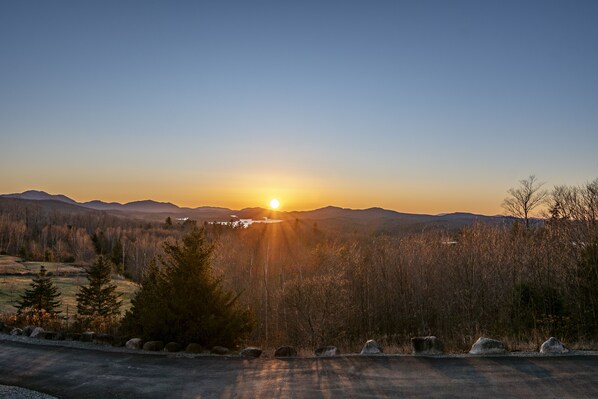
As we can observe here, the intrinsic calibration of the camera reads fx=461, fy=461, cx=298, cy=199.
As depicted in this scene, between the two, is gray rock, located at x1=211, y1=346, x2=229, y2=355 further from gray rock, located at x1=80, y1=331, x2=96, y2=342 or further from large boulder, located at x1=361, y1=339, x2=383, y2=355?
gray rock, located at x1=80, y1=331, x2=96, y2=342

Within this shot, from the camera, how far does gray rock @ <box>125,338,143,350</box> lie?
12.4 m

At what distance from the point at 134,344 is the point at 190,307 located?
1.77 metres

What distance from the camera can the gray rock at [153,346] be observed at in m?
12.0

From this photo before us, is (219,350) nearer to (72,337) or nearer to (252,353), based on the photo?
(252,353)

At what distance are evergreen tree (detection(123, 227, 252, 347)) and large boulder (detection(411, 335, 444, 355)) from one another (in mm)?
4971

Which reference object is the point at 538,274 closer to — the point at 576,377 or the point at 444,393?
the point at 576,377

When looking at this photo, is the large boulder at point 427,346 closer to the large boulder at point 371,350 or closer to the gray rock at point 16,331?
the large boulder at point 371,350

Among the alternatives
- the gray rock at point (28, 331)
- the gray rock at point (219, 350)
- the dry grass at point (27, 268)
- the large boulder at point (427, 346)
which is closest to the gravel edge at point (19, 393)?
the gray rock at point (219, 350)

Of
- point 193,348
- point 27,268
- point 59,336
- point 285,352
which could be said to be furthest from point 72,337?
point 27,268

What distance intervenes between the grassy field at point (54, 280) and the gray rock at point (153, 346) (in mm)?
36389

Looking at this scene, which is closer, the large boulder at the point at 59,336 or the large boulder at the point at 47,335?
the large boulder at the point at 59,336

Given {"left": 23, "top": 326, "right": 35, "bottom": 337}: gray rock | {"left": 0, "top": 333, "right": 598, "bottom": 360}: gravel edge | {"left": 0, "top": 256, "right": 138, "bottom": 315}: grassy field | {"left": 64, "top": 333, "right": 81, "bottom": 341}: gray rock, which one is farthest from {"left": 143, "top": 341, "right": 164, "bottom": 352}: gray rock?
{"left": 0, "top": 256, "right": 138, "bottom": 315}: grassy field

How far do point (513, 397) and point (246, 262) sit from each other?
125ft

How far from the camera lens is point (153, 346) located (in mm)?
12055
